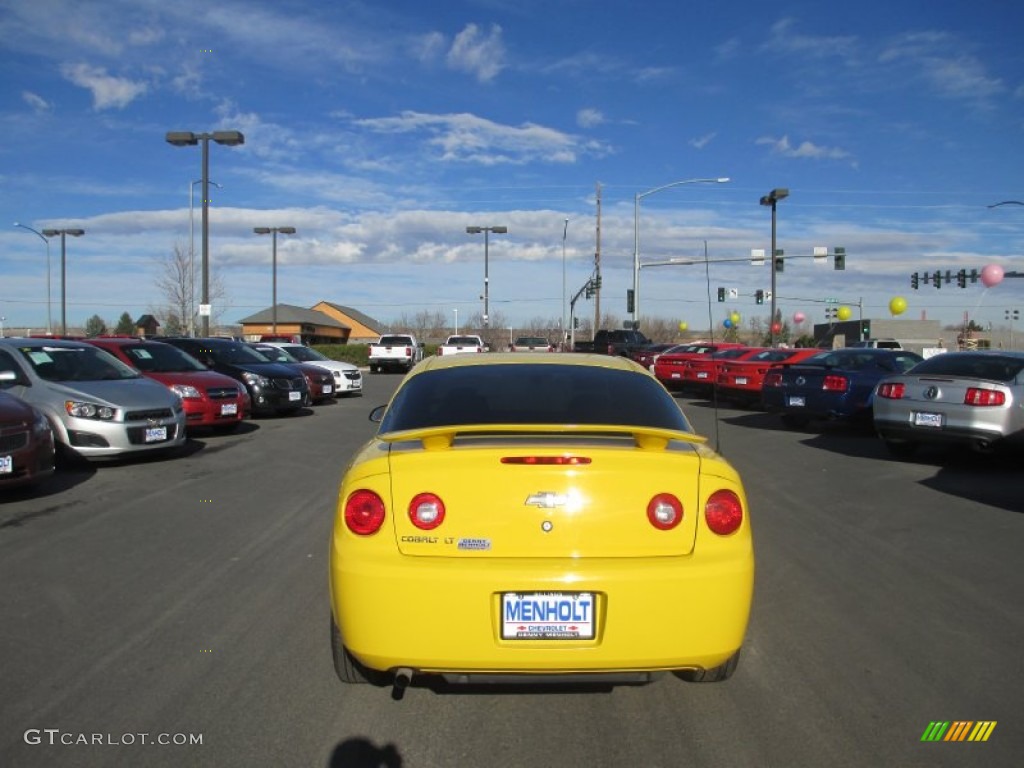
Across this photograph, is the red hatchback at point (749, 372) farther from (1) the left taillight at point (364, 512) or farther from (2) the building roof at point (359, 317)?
(2) the building roof at point (359, 317)

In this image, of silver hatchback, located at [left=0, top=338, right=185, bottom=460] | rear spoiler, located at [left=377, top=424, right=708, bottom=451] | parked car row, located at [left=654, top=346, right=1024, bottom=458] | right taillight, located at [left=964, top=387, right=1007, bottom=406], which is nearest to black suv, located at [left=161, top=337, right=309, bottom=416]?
silver hatchback, located at [left=0, top=338, right=185, bottom=460]

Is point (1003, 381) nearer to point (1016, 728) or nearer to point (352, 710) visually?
point (1016, 728)

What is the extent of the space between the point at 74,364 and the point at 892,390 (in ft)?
34.6

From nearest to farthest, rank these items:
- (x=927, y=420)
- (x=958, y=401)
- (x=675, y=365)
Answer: (x=958, y=401) → (x=927, y=420) → (x=675, y=365)

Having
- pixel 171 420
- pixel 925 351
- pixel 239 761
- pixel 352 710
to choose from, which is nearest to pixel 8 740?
pixel 239 761

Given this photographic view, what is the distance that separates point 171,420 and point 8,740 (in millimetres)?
7668

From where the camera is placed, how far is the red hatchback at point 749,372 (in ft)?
59.0

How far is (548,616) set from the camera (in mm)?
3211

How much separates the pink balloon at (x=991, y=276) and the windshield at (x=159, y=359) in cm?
3437

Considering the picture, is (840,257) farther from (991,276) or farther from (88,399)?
(88,399)

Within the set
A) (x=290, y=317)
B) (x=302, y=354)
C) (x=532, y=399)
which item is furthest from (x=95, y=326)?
(x=532, y=399)

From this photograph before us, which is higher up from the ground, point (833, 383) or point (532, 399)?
point (532, 399)

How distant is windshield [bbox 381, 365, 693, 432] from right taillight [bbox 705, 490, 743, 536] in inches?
33.1

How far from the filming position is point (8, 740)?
3326 mm
